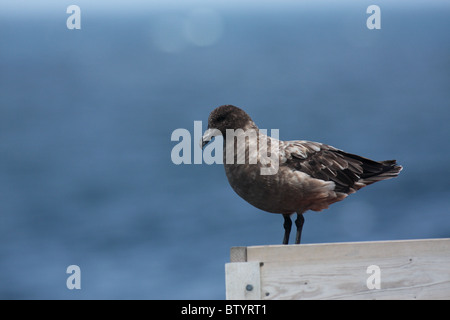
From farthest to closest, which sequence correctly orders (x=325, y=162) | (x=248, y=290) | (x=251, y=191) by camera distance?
(x=325, y=162), (x=251, y=191), (x=248, y=290)

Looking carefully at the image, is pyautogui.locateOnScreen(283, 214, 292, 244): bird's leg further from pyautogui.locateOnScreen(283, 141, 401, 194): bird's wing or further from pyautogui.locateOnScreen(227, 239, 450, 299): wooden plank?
pyautogui.locateOnScreen(227, 239, 450, 299): wooden plank

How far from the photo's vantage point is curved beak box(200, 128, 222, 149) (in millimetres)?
4285

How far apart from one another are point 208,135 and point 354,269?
5.55ft

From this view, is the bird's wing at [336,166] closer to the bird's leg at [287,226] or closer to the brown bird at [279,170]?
the brown bird at [279,170]

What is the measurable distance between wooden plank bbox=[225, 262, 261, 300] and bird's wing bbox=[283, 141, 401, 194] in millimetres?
1584

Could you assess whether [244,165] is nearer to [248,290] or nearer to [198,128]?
[198,128]

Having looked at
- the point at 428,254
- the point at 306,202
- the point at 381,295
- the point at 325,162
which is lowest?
the point at 381,295

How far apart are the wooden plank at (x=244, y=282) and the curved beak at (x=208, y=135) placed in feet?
5.02

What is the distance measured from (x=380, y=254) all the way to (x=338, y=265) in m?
0.21

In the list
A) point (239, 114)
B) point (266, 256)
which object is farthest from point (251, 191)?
point (266, 256)

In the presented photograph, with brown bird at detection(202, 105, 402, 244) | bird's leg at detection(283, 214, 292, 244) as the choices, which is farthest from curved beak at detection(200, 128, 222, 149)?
bird's leg at detection(283, 214, 292, 244)

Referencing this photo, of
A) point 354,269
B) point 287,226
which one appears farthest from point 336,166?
point 354,269

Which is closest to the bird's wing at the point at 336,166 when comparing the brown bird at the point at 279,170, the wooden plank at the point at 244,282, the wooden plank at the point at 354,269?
the brown bird at the point at 279,170

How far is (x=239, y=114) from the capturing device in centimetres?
441
